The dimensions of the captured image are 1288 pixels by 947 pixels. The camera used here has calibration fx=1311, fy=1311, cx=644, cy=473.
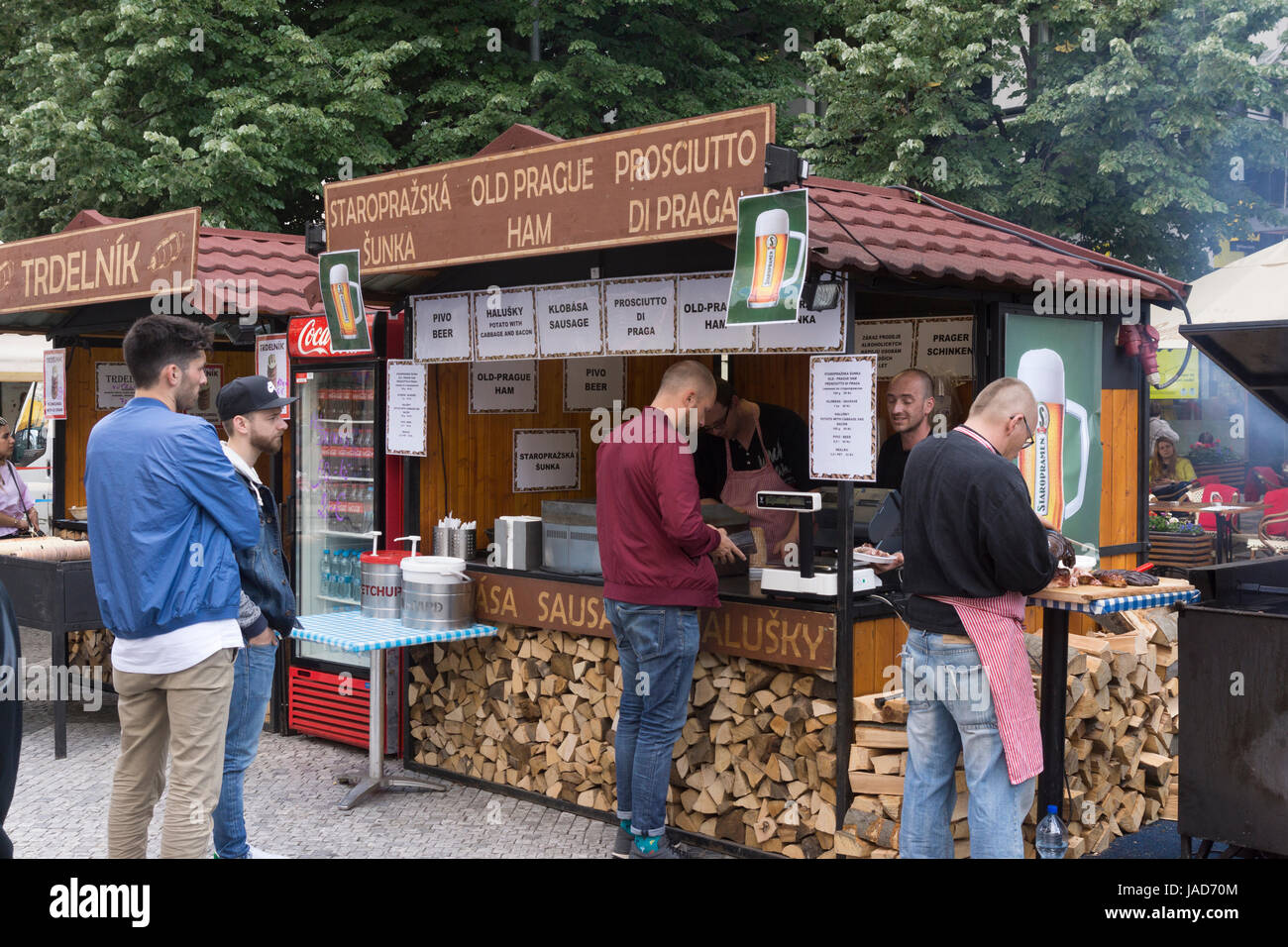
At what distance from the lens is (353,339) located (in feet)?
24.5

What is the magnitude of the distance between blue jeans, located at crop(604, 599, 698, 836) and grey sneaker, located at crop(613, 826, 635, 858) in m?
0.12

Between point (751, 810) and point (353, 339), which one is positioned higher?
point (353, 339)

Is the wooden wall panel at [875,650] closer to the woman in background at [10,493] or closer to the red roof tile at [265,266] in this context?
the red roof tile at [265,266]

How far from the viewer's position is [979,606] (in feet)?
15.3

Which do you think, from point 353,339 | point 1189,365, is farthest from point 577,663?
point 1189,365

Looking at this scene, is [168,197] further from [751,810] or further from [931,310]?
[751,810]

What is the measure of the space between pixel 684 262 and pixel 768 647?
196 centimetres

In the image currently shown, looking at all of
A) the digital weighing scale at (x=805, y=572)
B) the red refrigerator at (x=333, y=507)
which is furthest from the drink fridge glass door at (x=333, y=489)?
the digital weighing scale at (x=805, y=572)

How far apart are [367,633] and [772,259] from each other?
3071mm

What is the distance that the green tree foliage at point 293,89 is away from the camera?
1526cm

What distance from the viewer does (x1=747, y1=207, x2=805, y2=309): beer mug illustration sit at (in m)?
5.04

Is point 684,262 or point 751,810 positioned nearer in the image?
point 751,810

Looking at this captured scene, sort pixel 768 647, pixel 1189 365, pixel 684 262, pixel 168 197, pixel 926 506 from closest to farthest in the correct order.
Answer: pixel 926 506, pixel 768 647, pixel 684 262, pixel 1189 365, pixel 168 197

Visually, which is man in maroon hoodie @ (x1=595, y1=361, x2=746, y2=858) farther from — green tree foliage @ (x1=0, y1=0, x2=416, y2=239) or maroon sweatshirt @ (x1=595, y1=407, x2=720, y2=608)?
green tree foliage @ (x1=0, y1=0, x2=416, y2=239)
